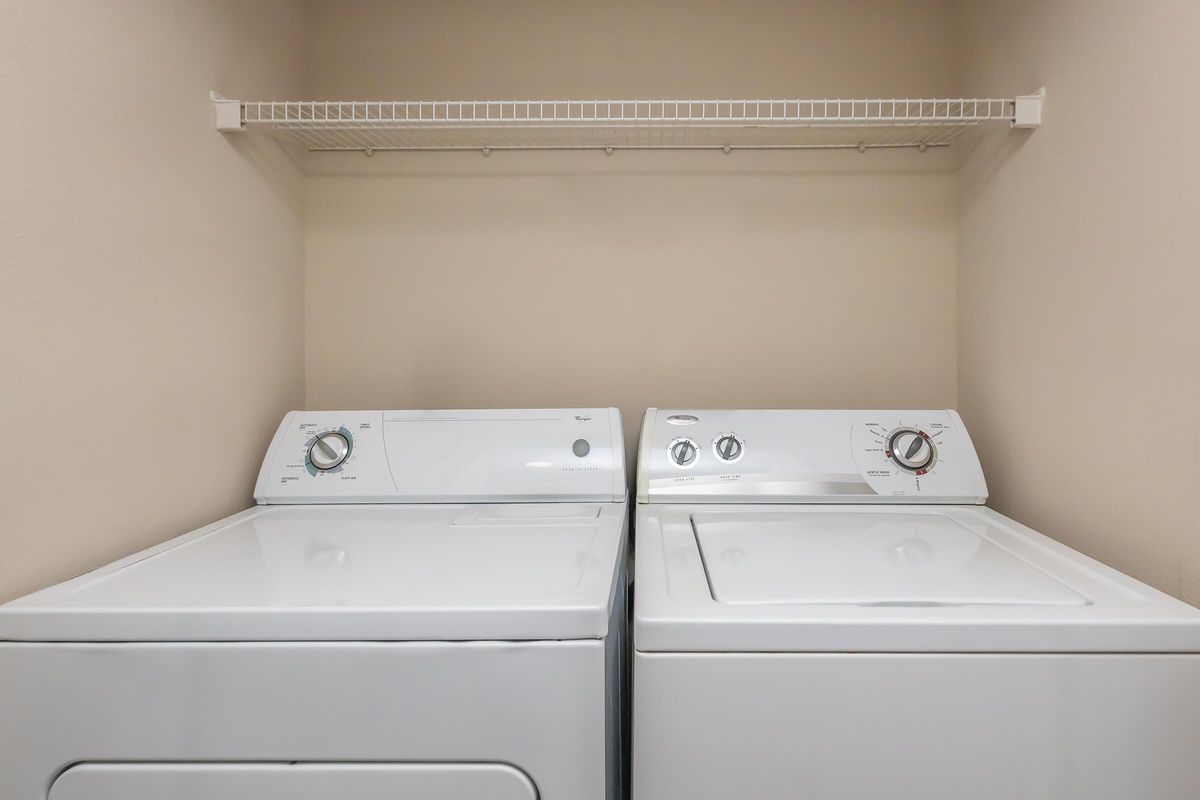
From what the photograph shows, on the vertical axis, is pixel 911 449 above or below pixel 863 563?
above

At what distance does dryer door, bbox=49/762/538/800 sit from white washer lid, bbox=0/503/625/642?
139mm

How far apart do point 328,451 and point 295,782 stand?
2.36 ft

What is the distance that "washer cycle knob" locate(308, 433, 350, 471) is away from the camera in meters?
1.34

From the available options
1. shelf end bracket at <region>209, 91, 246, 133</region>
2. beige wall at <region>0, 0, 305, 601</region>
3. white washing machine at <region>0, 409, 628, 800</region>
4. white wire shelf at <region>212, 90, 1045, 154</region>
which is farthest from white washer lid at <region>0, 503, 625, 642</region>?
white wire shelf at <region>212, 90, 1045, 154</region>

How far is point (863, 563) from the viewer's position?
3.00 ft

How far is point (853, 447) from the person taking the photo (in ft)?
4.39

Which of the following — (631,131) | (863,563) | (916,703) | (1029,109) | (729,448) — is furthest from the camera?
(631,131)

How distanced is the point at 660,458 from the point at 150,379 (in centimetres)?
88

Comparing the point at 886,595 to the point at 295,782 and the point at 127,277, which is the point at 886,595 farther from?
the point at 127,277

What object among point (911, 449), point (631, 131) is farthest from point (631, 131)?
point (911, 449)

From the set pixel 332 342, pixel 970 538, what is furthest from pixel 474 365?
pixel 970 538

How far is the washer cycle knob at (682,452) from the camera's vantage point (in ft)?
4.37

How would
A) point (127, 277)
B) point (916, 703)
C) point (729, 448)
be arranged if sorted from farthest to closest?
point (729, 448)
point (127, 277)
point (916, 703)

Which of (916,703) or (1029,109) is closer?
(916,703)
